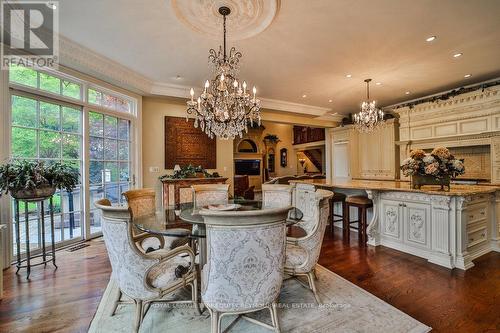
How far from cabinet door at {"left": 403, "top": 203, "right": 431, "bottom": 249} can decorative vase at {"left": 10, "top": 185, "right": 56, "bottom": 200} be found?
461 centimetres

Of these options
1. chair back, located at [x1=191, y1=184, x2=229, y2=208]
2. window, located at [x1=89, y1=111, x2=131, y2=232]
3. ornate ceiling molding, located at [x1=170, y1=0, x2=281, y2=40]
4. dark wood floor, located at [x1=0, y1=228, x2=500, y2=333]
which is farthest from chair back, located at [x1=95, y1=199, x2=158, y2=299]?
window, located at [x1=89, y1=111, x2=131, y2=232]

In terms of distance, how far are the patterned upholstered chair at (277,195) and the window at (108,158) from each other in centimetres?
294

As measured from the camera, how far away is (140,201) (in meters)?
2.89

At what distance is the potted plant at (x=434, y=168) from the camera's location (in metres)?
2.99

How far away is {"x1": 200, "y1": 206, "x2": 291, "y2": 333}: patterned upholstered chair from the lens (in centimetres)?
142

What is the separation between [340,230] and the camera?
14.9 feet

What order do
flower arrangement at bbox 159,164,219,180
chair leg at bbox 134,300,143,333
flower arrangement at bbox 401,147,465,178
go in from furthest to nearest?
flower arrangement at bbox 159,164,219,180 → flower arrangement at bbox 401,147,465,178 → chair leg at bbox 134,300,143,333

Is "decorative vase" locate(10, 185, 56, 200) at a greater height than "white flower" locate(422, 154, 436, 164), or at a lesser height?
lesser

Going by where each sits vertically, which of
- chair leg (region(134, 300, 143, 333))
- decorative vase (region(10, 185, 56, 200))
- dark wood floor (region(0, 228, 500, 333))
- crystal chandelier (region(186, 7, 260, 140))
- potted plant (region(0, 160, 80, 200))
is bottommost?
dark wood floor (region(0, 228, 500, 333))

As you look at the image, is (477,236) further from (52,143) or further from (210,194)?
(52,143)

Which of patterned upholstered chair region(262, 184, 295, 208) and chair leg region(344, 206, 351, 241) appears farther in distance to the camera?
chair leg region(344, 206, 351, 241)

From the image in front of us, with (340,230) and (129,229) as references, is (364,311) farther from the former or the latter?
(340,230)

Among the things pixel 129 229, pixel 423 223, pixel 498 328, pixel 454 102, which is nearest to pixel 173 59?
pixel 129 229

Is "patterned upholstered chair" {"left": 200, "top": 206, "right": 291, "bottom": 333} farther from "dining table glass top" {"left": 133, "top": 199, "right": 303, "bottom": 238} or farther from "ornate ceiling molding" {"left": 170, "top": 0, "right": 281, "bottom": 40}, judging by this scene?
"ornate ceiling molding" {"left": 170, "top": 0, "right": 281, "bottom": 40}
